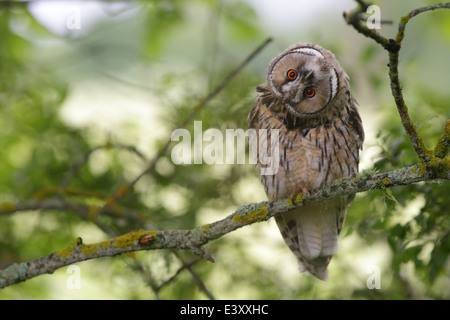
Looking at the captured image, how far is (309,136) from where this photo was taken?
2318mm

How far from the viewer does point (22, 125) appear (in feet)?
12.0

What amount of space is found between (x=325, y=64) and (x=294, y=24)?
3.44 m

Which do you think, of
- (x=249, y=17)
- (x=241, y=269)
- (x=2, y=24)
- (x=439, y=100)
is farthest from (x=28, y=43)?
(x=439, y=100)

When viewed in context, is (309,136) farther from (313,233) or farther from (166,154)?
(166,154)

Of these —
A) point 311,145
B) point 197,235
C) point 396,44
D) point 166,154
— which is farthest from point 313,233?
point 396,44

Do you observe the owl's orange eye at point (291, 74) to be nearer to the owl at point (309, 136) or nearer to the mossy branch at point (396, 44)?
the owl at point (309, 136)

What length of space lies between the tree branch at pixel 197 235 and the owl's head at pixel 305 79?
380 millimetres

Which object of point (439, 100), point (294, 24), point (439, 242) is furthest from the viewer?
point (294, 24)

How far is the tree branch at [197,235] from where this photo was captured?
→ 173 centimetres

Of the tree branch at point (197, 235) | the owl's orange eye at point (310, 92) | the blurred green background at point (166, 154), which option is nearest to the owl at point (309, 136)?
the owl's orange eye at point (310, 92)

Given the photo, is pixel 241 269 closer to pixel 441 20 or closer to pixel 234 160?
pixel 234 160

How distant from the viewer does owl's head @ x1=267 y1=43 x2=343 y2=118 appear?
6.55 feet

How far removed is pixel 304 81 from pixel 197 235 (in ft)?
2.44

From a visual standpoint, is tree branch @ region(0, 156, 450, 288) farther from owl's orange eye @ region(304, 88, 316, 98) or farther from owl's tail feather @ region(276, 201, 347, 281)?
owl's tail feather @ region(276, 201, 347, 281)
